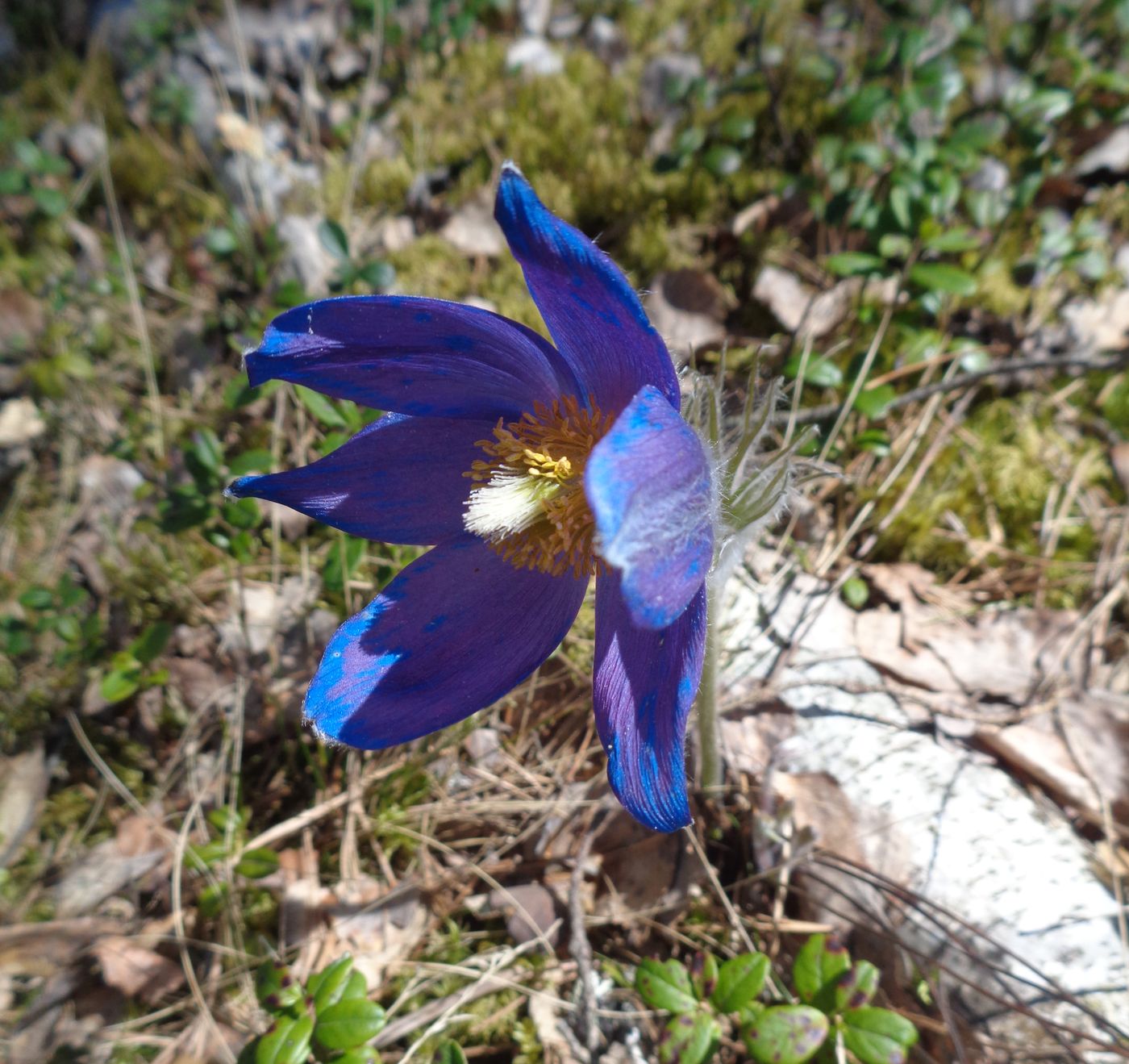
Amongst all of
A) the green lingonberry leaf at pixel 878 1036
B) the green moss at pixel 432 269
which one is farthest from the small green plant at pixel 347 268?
the green lingonberry leaf at pixel 878 1036

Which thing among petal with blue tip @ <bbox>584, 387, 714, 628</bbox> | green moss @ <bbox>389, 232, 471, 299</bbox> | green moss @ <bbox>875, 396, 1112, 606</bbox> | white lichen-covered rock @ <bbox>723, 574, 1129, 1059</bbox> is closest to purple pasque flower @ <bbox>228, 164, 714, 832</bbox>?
petal with blue tip @ <bbox>584, 387, 714, 628</bbox>

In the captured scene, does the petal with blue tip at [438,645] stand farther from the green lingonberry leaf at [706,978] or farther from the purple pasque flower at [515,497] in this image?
the green lingonberry leaf at [706,978]

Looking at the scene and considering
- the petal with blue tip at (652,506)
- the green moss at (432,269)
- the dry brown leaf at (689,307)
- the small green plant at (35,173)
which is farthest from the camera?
the small green plant at (35,173)

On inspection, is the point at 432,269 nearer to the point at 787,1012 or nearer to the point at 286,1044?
the point at 286,1044

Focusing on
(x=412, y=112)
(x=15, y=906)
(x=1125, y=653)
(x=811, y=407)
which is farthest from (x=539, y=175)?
(x=15, y=906)

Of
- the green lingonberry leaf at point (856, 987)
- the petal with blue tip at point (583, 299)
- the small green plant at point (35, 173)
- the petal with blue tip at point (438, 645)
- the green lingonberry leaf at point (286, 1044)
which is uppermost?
the small green plant at point (35, 173)

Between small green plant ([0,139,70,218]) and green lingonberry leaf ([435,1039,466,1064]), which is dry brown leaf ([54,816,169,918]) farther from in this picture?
small green plant ([0,139,70,218])

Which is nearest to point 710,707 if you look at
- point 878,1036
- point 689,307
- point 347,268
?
point 878,1036
